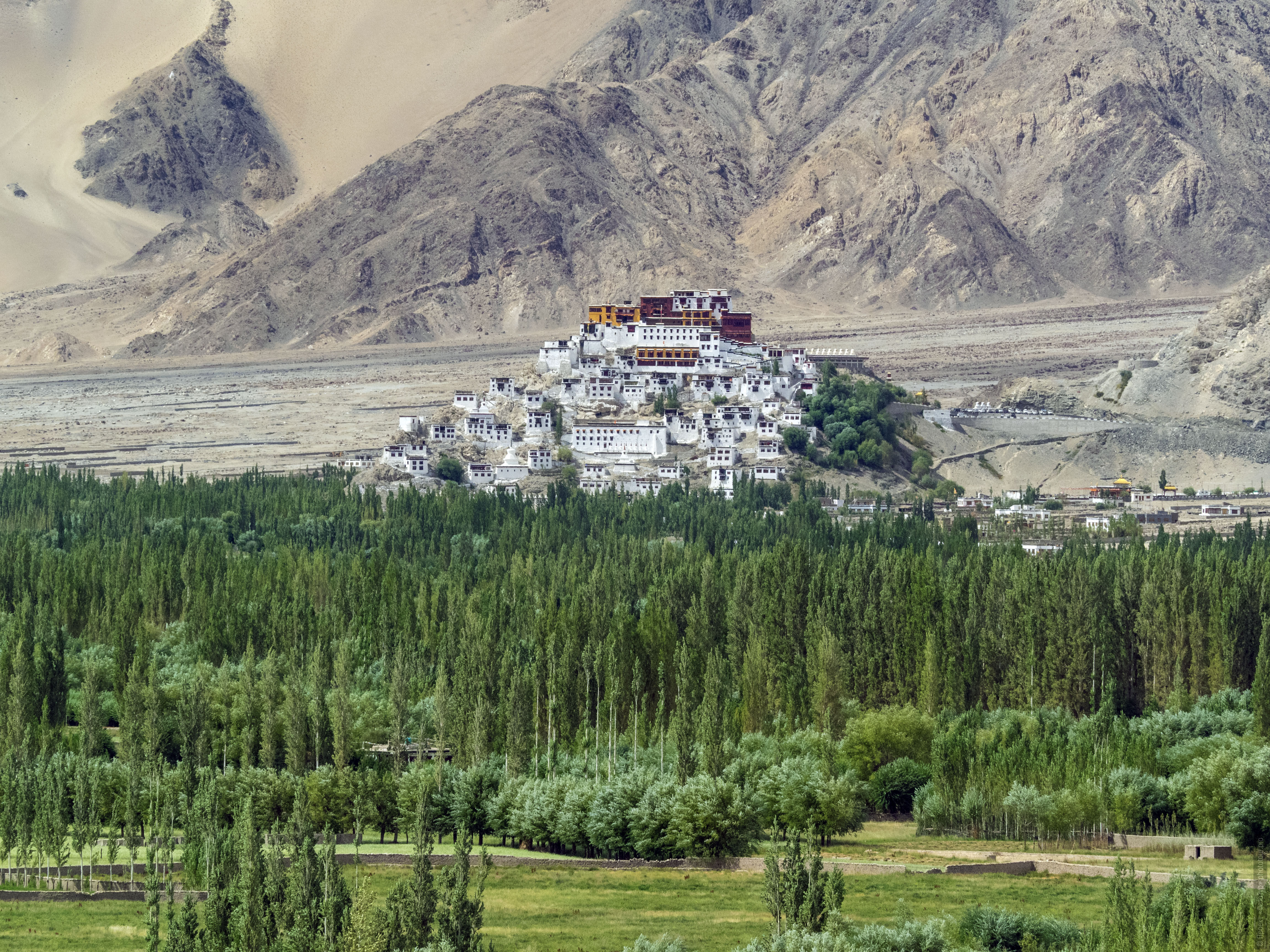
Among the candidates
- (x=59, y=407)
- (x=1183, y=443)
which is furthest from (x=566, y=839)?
(x=59, y=407)

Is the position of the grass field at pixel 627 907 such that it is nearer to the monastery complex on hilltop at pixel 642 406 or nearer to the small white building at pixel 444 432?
the monastery complex on hilltop at pixel 642 406

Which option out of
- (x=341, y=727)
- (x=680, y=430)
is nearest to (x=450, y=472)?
(x=680, y=430)

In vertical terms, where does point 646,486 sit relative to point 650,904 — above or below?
above

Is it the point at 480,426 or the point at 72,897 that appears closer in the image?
the point at 72,897

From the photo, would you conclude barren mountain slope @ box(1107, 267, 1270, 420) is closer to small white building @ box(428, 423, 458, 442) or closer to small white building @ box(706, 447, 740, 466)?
small white building @ box(706, 447, 740, 466)

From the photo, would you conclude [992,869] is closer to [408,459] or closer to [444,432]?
[408,459]

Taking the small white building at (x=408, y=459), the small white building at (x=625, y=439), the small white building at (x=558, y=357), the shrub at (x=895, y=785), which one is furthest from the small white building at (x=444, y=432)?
the shrub at (x=895, y=785)

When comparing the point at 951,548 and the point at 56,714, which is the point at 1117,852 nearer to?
the point at 56,714
